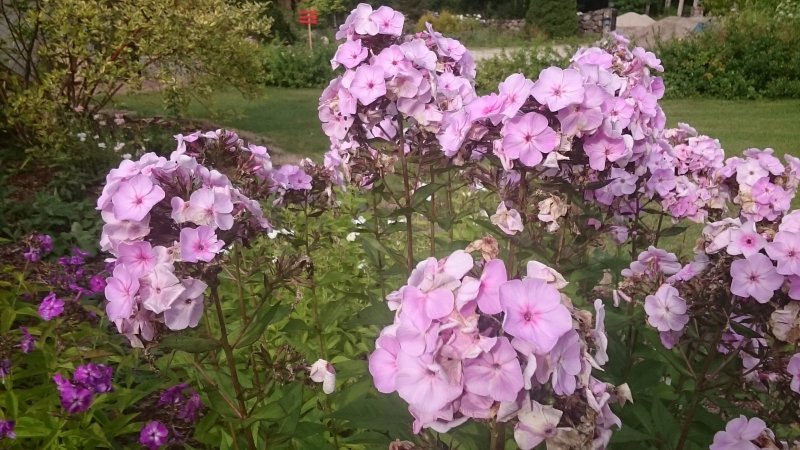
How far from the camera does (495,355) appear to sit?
1.12 m

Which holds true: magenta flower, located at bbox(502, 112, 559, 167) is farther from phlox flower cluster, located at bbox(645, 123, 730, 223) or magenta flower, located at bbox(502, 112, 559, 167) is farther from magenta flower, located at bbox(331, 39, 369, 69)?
phlox flower cluster, located at bbox(645, 123, 730, 223)

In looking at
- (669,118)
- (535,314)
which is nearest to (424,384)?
(535,314)

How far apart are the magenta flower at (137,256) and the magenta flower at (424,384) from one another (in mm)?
786

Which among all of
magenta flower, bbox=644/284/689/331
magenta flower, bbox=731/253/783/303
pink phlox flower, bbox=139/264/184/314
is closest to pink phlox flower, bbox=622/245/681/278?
magenta flower, bbox=644/284/689/331

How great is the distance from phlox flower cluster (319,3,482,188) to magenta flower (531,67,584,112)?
2.13 ft

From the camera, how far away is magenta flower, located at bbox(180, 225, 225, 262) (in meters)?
1.65

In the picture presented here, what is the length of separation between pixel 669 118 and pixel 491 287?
34.9 ft

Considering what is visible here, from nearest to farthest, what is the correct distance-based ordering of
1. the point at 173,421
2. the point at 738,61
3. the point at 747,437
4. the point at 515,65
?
the point at 747,437, the point at 173,421, the point at 738,61, the point at 515,65

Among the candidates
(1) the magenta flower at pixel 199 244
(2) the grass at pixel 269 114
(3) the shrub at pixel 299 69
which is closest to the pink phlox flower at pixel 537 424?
(1) the magenta flower at pixel 199 244

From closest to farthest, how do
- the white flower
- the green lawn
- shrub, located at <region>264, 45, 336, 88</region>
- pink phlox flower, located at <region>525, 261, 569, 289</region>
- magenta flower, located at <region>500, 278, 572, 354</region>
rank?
magenta flower, located at <region>500, 278, 572, 354</region>, pink phlox flower, located at <region>525, 261, 569, 289</region>, the white flower, the green lawn, shrub, located at <region>264, 45, 336, 88</region>

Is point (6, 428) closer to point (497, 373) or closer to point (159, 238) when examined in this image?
point (159, 238)

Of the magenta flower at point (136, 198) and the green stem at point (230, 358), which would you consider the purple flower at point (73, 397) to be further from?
the magenta flower at point (136, 198)

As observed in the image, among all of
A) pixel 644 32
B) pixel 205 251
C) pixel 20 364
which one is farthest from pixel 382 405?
pixel 644 32

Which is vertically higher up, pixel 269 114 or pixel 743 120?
pixel 743 120
